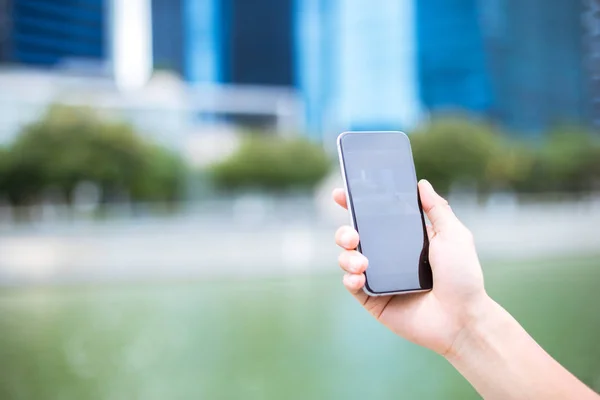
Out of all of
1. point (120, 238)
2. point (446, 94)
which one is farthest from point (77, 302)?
point (446, 94)

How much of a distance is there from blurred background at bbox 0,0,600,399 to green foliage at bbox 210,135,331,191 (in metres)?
0.06

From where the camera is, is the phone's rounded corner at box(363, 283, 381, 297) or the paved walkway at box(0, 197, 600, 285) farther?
the paved walkway at box(0, 197, 600, 285)

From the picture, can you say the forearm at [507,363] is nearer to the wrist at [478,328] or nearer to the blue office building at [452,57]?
the wrist at [478,328]

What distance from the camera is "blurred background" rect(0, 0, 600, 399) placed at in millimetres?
3711

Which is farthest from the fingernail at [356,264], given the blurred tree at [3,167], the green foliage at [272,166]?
the green foliage at [272,166]

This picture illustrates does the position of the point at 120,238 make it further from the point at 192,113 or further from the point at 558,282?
the point at 192,113

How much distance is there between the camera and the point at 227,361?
3668mm

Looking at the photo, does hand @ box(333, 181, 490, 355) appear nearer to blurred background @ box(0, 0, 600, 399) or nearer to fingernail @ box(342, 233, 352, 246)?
fingernail @ box(342, 233, 352, 246)

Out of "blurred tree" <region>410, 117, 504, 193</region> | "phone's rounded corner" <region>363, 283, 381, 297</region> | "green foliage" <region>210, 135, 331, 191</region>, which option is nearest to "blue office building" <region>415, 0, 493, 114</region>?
"blurred tree" <region>410, 117, 504, 193</region>

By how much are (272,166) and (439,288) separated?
17.6 m

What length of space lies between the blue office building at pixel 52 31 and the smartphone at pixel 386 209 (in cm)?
2940

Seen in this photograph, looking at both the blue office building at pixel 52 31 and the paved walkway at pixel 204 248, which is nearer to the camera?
the paved walkway at pixel 204 248

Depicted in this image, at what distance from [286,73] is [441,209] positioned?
107ft

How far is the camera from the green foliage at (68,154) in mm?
15422
